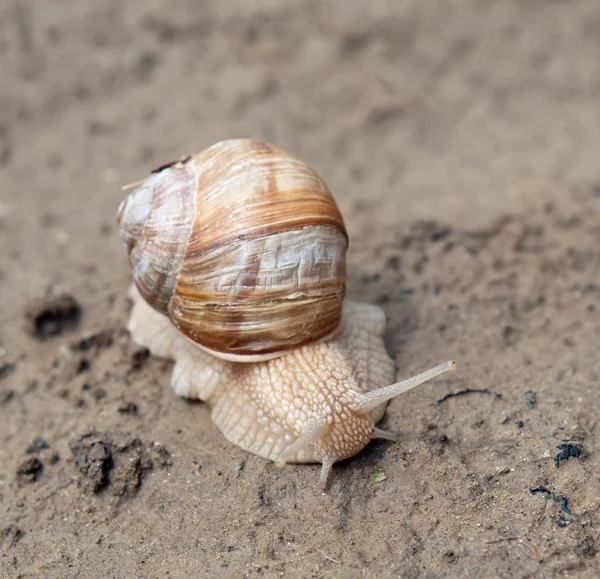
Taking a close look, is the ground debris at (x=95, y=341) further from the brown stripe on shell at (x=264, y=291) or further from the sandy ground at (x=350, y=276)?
the brown stripe on shell at (x=264, y=291)

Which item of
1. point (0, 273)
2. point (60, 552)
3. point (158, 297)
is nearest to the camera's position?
point (60, 552)

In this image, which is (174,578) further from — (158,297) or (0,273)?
(0,273)

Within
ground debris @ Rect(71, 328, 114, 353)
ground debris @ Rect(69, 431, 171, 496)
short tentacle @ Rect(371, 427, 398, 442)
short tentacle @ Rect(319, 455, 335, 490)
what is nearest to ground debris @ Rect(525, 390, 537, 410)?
short tentacle @ Rect(371, 427, 398, 442)

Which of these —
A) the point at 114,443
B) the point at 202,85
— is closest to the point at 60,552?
the point at 114,443

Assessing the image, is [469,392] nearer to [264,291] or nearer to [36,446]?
[264,291]

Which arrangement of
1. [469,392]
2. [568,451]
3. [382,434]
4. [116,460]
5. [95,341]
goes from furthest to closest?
[95,341]
[469,392]
[116,460]
[382,434]
[568,451]

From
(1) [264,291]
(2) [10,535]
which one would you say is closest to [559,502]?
(1) [264,291]

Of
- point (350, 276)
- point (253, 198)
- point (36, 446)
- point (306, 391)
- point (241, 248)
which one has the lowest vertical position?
point (36, 446)
